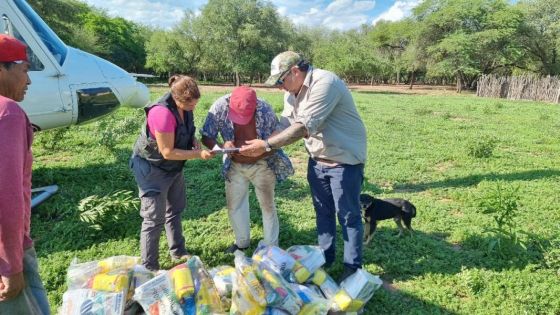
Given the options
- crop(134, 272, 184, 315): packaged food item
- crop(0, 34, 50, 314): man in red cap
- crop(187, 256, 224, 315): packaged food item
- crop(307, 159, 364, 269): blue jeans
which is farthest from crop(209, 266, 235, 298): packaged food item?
crop(0, 34, 50, 314): man in red cap

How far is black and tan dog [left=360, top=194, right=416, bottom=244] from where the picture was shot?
4227 mm

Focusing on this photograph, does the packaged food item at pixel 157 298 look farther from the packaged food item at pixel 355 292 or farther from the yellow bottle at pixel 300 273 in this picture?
the packaged food item at pixel 355 292

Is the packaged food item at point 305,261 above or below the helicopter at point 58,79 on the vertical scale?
below

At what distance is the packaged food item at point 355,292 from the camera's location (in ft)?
9.69

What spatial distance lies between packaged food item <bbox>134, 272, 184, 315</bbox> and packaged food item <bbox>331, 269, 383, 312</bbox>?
115cm

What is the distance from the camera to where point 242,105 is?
3414 mm

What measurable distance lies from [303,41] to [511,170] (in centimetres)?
4544

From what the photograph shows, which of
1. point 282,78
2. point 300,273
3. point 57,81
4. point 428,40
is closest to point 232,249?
point 300,273

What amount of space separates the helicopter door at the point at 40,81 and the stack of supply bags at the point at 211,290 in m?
2.70

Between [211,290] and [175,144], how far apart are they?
1.22 metres

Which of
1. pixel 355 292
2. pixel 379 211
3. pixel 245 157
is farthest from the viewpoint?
pixel 379 211

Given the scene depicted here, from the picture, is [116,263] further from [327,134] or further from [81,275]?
[327,134]

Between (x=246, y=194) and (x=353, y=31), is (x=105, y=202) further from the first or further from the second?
(x=353, y=31)

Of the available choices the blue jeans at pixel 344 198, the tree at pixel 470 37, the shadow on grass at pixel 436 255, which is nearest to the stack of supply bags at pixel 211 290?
the blue jeans at pixel 344 198
